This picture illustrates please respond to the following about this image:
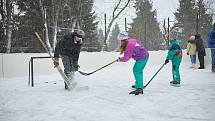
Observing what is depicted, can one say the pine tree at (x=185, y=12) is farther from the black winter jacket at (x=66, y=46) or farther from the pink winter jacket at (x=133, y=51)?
the pink winter jacket at (x=133, y=51)

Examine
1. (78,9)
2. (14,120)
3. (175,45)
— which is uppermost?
(78,9)

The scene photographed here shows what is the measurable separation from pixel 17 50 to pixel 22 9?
516 centimetres

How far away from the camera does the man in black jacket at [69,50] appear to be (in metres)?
6.61

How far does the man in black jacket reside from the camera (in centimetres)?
661

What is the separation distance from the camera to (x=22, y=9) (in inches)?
797

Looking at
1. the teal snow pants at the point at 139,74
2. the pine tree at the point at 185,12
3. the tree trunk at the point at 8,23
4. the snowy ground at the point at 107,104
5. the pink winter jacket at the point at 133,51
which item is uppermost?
the pine tree at the point at 185,12

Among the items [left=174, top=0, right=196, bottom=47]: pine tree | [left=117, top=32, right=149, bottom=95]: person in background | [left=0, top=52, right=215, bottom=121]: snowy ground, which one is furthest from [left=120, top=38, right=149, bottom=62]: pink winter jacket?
[left=174, top=0, right=196, bottom=47]: pine tree

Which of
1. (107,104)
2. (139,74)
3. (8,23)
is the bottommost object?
(107,104)

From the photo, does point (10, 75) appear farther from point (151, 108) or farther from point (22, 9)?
point (22, 9)

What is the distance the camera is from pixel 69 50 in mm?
6742

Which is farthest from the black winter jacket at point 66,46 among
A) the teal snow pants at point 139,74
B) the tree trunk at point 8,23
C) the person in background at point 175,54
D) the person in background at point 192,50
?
the tree trunk at point 8,23

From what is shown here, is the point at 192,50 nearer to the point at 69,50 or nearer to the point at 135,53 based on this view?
the point at 135,53

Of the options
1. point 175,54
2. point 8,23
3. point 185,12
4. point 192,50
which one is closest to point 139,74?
point 175,54

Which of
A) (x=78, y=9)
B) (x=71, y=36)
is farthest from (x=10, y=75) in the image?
(x=78, y=9)
